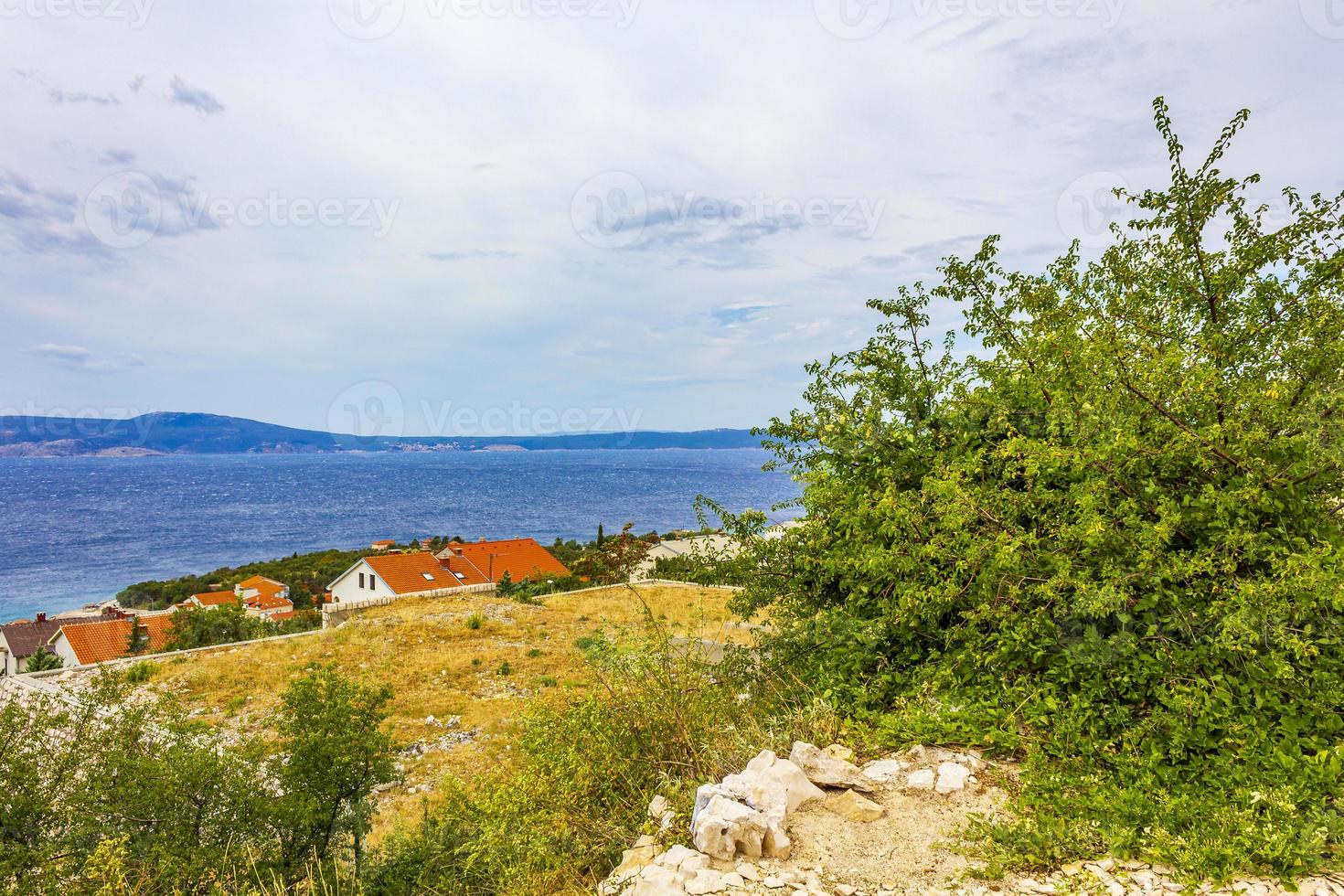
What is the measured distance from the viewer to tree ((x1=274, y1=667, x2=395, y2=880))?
19.6 feet

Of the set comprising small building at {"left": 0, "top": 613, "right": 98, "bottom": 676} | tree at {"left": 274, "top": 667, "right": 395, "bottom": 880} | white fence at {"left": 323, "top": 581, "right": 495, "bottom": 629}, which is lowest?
small building at {"left": 0, "top": 613, "right": 98, "bottom": 676}

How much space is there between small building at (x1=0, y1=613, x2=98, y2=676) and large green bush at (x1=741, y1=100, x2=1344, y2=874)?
47.8 meters

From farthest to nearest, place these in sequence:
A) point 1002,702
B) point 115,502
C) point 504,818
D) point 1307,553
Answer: point 115,502 → point 1002,702 → point 504,818 → point 1307,553

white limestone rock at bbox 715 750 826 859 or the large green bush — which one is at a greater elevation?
the large green bush

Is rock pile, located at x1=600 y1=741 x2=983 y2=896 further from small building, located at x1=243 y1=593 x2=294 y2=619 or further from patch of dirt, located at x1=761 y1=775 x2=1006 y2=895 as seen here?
small building, located at x1=243 y1=593 x2=294 y2=619

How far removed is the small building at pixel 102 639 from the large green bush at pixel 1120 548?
111 feet

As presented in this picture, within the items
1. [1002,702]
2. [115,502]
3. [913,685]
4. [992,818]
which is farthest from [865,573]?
[115,502]

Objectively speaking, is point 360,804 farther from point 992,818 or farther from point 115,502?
point 115,502

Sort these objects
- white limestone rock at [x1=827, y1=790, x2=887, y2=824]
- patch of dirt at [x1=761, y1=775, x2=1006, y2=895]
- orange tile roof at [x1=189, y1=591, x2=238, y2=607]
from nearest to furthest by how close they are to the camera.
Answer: patch of dirt at [x1=761, y1=775, x2=1006, y2=895] → white limestone rock at [x1=827, y1=790, x2=887, y2=824] → orange tile roof at [x1=189, y1=591, x2=238, y2=607]

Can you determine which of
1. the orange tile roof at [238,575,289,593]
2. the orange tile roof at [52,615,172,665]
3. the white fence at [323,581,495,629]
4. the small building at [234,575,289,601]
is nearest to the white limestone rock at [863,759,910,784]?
the white fence at [323,581,495,629]

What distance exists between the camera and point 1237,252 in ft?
16.8

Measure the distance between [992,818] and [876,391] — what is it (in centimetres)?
362

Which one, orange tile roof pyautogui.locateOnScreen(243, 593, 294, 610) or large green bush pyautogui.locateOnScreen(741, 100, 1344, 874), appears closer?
large green bush pyautogui.locateOnScreen(741, 100, 1344, 874)

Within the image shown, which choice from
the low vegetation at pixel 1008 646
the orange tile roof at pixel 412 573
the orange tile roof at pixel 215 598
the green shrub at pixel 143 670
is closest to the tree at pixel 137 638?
the orange tile roof at pixel 412 573
